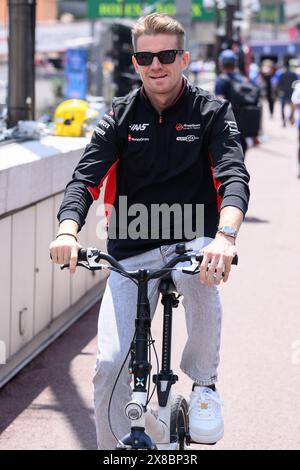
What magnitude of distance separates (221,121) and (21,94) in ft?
19.8

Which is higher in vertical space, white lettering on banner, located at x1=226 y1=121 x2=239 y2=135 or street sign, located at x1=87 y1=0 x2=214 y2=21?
street sign, located at x1=87 y1=0 x2=214 y2=21

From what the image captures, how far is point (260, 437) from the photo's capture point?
5758 millimetres

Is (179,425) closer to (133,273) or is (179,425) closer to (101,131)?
(133,273)

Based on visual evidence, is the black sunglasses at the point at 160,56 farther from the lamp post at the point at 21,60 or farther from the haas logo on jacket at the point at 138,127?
the lamp post at the point at 21,60

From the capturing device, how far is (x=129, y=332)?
4.20 metres

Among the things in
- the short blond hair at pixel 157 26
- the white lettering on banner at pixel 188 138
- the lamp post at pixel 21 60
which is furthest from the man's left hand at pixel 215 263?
the lamp post at pixel 21 60

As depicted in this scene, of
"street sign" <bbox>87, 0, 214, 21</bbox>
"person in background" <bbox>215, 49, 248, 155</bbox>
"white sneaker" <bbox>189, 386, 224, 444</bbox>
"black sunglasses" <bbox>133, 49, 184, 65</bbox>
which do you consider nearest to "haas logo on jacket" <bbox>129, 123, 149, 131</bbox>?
"black sunglasses" <bbox>133, 49, 184, 65</bbox>

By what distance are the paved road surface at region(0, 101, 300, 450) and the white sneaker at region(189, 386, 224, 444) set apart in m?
1.22

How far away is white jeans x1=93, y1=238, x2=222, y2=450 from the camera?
13.8ft

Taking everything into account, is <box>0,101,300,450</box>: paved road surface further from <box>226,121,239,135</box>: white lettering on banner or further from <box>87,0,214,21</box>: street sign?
<box>87,0,214,21</box>: street sign

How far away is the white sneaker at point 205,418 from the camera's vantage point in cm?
433

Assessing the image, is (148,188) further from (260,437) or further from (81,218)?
(260,437)

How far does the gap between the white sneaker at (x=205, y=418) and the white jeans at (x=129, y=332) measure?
0.20ft

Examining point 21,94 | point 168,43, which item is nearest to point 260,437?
point 168,43
